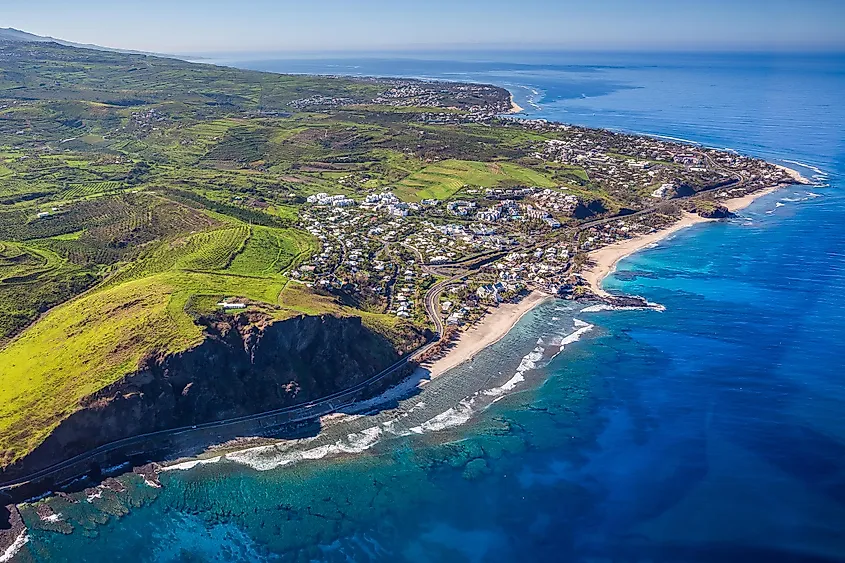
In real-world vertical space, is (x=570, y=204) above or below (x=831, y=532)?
above

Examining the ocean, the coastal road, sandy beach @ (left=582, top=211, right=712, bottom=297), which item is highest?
sandy beach @ (left=582, top=211, right=712, bottom=297)

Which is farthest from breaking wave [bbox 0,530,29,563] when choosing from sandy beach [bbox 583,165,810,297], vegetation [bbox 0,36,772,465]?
sandy beach [bbox 583,165,810,297]

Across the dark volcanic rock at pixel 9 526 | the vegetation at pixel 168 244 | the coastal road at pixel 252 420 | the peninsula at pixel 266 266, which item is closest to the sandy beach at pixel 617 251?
the peninsula at pixel 266 266

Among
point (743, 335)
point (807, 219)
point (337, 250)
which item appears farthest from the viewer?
point (807, 219)

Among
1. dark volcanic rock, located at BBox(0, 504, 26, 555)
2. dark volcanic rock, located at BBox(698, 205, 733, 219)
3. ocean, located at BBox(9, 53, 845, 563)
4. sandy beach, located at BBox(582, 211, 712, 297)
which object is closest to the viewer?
dark volcanic rock, located at BBox(0, 504, 26, 555)

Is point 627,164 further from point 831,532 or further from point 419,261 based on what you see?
point 831,532

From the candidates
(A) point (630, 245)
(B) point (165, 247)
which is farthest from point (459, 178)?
(B) point (165, 247)

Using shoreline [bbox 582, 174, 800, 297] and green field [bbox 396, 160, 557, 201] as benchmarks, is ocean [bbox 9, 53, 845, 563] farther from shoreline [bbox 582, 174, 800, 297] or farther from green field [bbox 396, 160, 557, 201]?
green field [bbox 396, 160, 557, 201]

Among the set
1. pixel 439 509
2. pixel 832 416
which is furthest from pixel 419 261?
pixel 832 416
